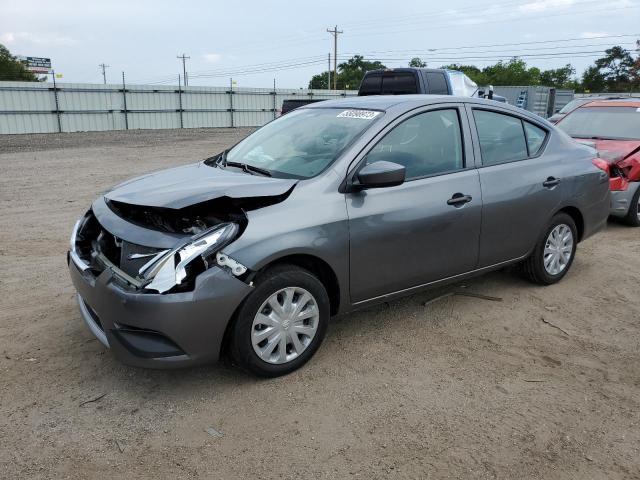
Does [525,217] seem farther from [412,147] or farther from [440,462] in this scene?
[440,462]

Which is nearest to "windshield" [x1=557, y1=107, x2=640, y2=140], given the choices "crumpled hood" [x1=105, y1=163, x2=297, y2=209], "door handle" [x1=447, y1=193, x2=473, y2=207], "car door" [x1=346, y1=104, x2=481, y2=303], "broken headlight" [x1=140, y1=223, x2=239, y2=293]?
"car door" [x1=346, y1=104, x2=481, y2=303]

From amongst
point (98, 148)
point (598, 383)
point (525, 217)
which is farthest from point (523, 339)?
point (98, 148)

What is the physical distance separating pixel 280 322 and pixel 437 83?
9639mm

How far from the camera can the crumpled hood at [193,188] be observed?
3.27m

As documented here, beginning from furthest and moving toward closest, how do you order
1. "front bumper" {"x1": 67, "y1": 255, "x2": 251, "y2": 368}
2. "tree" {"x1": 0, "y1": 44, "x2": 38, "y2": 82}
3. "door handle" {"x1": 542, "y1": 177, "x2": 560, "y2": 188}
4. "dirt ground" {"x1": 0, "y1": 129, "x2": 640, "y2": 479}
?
"tree" {"x1": 0, "y1": 44, "x2": 38, "y2": 82}
"door handle" {"x1": 542, "y1": 177, "x2": 560, "y2": 188}
"front bumper" {"x1": 67, "y1": 255, "x2": 251, "y2": 368}
"dirt ground" {"x1": 0, "y1": 129, "x2": 640, "y2": 479}

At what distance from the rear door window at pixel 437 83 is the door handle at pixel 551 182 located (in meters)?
7.23

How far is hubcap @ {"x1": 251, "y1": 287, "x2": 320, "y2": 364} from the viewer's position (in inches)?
129

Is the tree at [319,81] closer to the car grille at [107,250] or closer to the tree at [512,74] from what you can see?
the tree at [512,74]

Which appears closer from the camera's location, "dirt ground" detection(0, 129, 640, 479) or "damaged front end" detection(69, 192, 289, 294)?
"dirt ground" detection(0, 129, 640, 479)

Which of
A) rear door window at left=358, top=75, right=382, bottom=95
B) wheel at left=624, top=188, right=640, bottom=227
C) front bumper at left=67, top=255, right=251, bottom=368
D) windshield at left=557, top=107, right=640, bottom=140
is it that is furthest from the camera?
rear door window at left=358, top=75, right=382, bottom=95

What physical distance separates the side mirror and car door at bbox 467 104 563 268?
3.48ft

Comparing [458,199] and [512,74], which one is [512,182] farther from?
[512,74]

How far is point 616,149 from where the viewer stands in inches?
291

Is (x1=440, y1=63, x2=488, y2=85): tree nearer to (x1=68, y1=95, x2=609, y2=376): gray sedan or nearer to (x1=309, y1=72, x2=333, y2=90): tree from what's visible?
(x1=309, y1=72, x2=333, y2=90): tree
